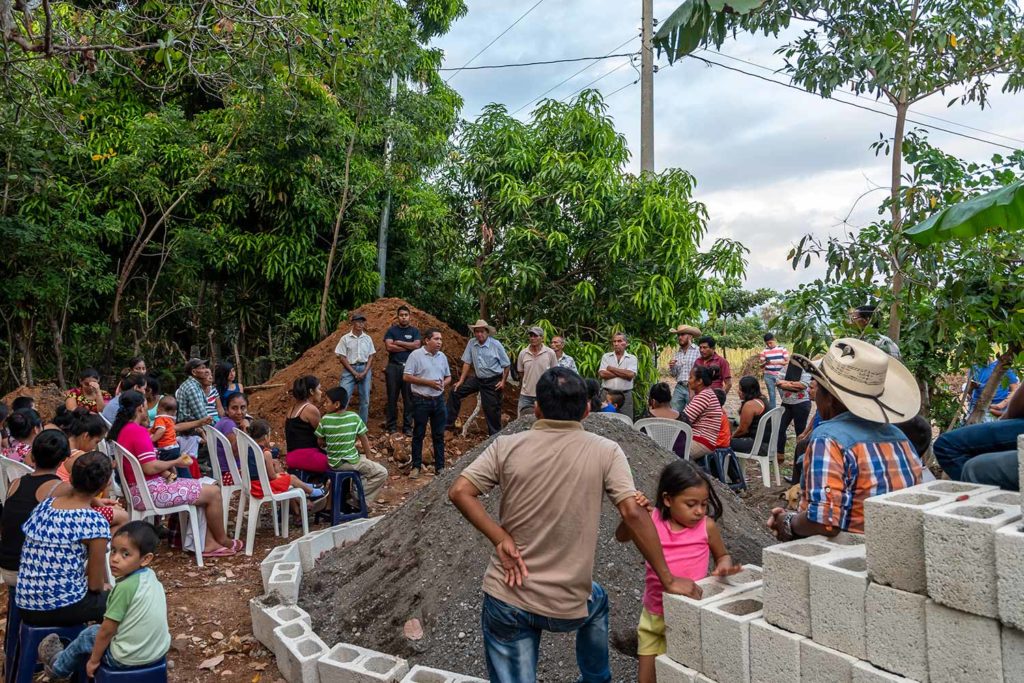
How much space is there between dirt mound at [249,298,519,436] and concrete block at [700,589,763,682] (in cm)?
860

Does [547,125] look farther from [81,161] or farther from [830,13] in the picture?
[81,161]

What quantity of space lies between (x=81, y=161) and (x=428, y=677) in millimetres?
11557

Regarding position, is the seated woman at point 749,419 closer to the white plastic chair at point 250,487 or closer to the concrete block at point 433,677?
the white plastic chair at point 250,487

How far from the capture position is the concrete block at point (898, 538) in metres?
2.34

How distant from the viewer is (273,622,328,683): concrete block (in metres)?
4.05

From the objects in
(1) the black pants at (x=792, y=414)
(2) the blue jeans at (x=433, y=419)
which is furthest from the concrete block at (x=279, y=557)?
(1) the black pants at (x=792, y=414)

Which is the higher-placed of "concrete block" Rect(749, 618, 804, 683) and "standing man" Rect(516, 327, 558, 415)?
"standing man" Rect(516, 327, 558, 415)

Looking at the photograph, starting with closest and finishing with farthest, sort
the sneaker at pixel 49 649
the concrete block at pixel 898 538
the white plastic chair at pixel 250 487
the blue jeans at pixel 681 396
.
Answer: the concrete block at pixel 898 538, the sneaker at pixel 49 649, the white plastic chair at pixel 250 487, the blue jeans at pixel 681 396

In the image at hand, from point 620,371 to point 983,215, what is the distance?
239 inches

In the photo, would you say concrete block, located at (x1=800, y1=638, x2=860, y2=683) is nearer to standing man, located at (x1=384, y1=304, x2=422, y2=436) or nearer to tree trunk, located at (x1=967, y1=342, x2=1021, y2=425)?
tree trunk, located at (x1=967, y1=342, x2=1021, y2=425)

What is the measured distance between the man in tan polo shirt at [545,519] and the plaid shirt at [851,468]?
0.62 m

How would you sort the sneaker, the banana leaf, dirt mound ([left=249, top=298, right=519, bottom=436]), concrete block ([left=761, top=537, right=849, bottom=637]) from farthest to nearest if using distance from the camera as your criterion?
dirt mound ([left=249, top=298, right=519, bottom=436]), the sneaker, the banana leaf, concrete block ([left=761, top=537, right=849, bottom=637])

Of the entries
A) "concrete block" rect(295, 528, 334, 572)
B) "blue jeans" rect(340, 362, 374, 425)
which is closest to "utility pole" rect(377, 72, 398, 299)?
"blue jeans" rect(340, 362, 374, 425)

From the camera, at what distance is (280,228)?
533 inches
